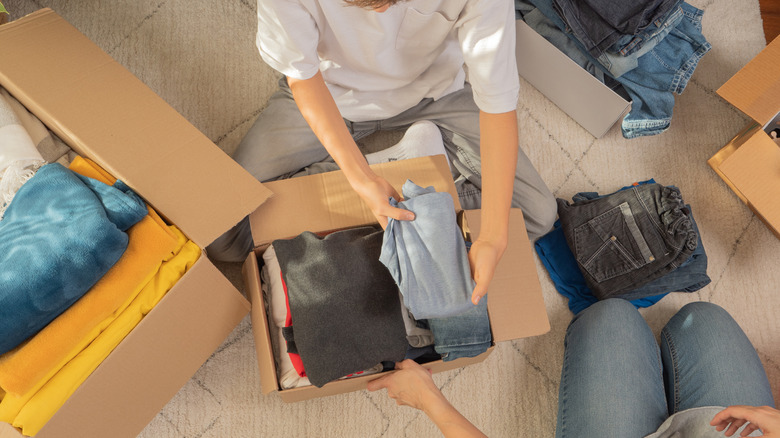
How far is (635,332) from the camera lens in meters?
1.08

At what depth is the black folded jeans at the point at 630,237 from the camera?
1157mm

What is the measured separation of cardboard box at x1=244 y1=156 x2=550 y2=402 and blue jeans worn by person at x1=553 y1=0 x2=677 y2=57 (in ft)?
1.61

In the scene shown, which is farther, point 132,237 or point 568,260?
point 568,260

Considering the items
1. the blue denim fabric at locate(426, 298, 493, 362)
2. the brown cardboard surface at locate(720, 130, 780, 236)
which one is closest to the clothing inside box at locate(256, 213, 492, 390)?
the blue denim fabric at locate(426, 298, 493, 362)

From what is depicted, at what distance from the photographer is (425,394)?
0.96 metres

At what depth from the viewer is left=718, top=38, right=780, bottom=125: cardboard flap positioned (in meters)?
1.17

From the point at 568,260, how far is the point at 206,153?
818 mm

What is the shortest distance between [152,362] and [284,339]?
0.21 m

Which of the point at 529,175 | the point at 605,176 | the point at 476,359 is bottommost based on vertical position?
the point at 476,359

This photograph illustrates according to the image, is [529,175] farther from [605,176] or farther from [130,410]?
[130,410]

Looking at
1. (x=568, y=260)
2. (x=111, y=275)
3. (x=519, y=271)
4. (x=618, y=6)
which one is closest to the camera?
(x=111, y=275)

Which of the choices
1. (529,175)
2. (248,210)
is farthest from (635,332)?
(248,210)

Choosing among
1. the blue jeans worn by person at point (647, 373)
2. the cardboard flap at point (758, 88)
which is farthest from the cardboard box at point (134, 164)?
the cardboard flap at point (758, 88)

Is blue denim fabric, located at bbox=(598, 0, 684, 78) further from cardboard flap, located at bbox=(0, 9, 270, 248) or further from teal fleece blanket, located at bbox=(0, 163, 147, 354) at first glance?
teal fleece blanket, located at bbox=(0, 163, 147, 354)
